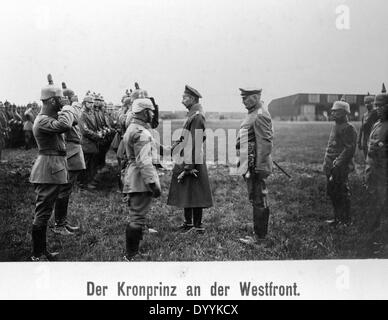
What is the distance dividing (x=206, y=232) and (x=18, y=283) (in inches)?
99.4

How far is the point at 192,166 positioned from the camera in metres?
6.06

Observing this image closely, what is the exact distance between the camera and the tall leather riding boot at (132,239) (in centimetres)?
500

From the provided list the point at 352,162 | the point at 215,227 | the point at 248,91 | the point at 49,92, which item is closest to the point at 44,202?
the point at 49,92

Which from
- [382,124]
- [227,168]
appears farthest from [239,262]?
[227,168]

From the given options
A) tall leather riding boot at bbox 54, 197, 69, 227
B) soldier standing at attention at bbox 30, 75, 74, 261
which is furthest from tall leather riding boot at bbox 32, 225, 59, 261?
tall leather riding boot at bbox 54, 197, 69, 227

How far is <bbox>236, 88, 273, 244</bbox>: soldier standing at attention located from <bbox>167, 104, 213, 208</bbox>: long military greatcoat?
2.21 feet

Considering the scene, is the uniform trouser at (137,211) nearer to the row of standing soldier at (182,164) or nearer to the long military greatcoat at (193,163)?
the row of standing soldier at (182,164)

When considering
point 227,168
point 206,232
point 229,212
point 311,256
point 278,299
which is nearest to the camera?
point 278,299

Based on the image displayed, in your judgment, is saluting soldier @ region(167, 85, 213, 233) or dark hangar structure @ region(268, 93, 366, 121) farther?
dark hangar structure @ region(268, 93, 366, 121)

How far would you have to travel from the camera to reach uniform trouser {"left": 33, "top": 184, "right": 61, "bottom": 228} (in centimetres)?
503

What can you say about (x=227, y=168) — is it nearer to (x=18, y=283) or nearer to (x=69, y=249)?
(x=69, y=249)

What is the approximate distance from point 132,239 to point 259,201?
5.81ft

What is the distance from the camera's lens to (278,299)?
489cm

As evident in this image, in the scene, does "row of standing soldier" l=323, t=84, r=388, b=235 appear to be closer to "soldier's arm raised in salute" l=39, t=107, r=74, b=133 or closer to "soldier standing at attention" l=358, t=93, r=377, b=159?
"soldier standing at attention" l=358, t=93, r=377, b=159
